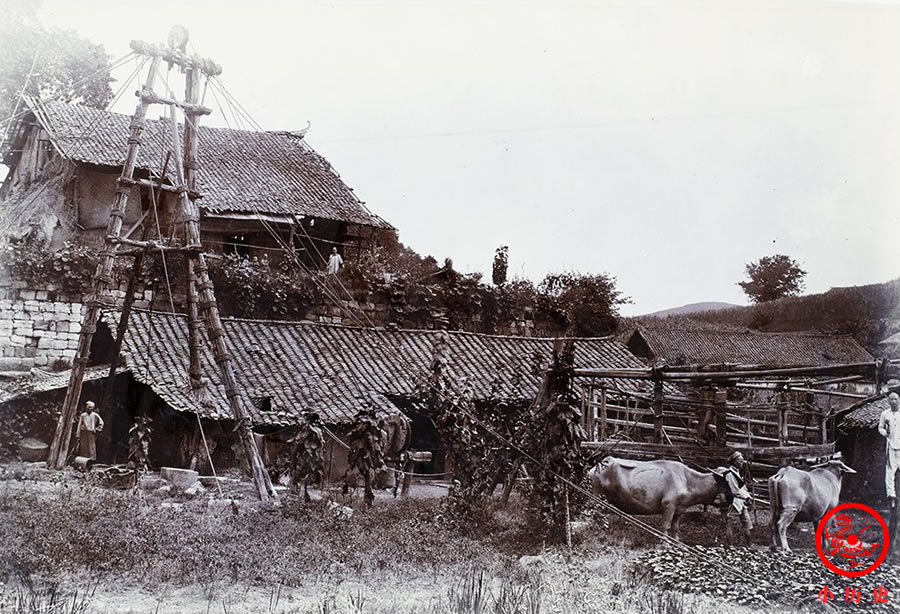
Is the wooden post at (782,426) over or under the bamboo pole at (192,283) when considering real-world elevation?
under

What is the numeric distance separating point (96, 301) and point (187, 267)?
2.60 feet

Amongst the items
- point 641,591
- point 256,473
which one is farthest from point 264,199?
point 641,591

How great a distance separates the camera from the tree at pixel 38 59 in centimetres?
558

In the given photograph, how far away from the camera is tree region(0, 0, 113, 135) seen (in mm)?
5582

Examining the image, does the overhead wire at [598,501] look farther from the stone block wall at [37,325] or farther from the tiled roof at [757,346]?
the tiled roof at [757,346]

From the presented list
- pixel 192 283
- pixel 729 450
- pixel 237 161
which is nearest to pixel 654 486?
pixel 729 450

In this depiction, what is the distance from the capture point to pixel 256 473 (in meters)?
6.45

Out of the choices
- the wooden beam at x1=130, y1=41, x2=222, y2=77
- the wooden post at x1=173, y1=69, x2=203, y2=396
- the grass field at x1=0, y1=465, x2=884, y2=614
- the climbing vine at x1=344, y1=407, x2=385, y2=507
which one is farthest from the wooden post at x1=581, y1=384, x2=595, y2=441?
the wooden beam at x1=130, y1=41, x2=222, y2=77

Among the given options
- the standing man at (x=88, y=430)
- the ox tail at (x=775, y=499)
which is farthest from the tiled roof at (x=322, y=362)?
the ox tail at (x=775, y=499)

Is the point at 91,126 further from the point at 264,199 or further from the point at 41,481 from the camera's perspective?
the point at 41,481

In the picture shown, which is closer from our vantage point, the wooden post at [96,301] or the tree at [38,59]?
the tree at [38,59]

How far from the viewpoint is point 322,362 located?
786 centimetres

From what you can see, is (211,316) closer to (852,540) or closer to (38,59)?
(38,59)

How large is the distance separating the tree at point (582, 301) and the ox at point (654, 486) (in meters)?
1.75
